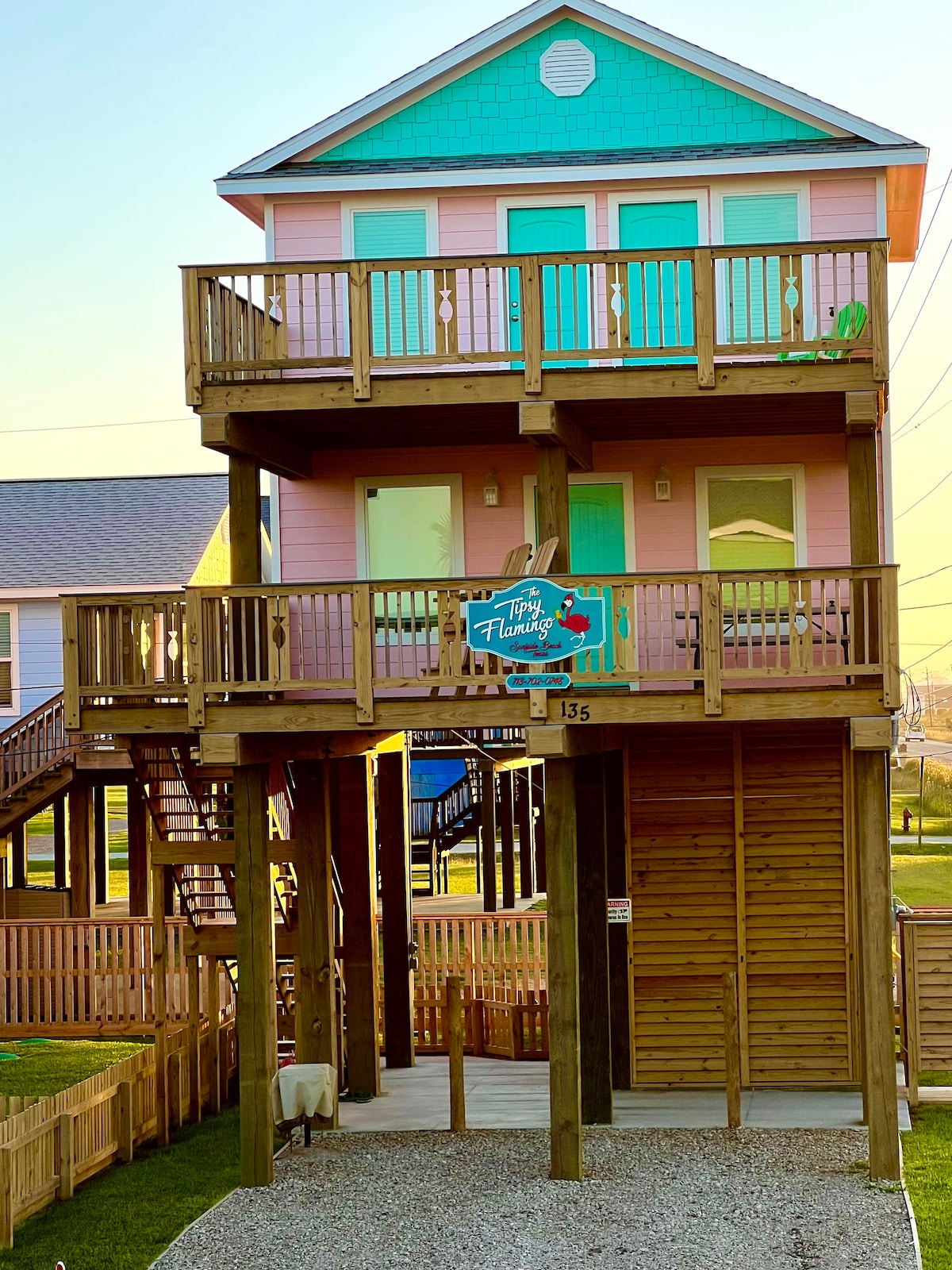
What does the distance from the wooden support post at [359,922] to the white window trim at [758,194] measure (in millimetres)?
6640

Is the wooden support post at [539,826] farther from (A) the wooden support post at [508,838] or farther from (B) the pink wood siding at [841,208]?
(B) the pink wood siding at [841,208]

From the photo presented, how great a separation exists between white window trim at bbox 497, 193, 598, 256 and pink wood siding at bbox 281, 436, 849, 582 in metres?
2.14

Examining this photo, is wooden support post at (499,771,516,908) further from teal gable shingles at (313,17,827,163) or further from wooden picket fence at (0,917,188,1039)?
teal gable shingles at (313,17,827,163)

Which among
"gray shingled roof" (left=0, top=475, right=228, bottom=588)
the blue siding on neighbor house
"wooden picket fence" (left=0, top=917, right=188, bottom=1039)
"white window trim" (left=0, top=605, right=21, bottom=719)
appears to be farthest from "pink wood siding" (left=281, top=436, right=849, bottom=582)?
"white window trim" (left=0, top=605, right=21, bottom=719)

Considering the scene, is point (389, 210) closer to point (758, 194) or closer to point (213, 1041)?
point (758, 194)

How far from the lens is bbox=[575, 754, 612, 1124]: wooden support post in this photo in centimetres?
1633

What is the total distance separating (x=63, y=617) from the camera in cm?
1412

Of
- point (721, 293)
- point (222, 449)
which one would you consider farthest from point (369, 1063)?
point (721, 293)

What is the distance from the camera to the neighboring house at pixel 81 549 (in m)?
30.0

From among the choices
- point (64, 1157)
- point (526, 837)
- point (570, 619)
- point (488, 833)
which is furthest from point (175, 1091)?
point (526, 837)

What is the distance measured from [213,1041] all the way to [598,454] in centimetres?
763

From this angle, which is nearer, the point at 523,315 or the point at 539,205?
the point at 523,315

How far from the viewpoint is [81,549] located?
3158 centimetres

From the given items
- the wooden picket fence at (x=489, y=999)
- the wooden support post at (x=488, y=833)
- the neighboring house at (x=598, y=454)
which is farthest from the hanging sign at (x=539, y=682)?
the wooden support post at (x=488, y=833)
